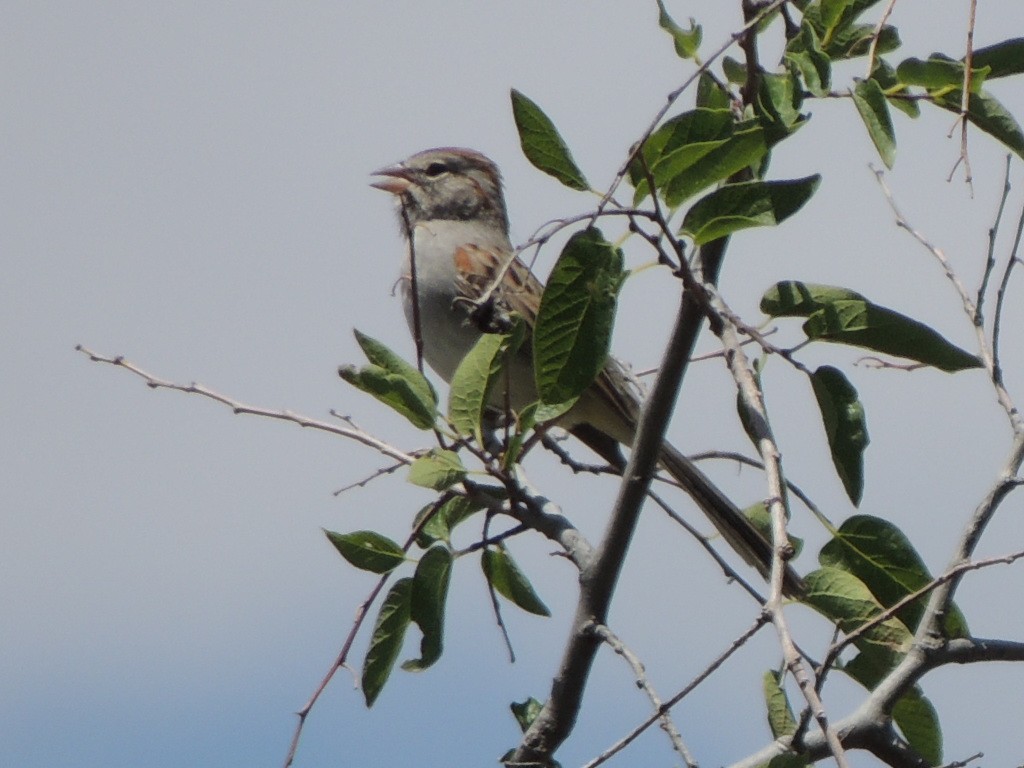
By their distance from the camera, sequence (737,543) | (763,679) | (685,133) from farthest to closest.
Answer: (737,543) → (763,679) → (685,133)

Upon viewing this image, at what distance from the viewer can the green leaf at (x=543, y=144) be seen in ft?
8.66

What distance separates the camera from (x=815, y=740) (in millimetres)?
2953

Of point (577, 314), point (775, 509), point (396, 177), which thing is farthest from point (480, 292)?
point (775, 509)

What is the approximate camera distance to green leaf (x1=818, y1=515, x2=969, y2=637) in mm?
3088

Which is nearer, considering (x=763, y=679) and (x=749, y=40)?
(x=749, y=40)

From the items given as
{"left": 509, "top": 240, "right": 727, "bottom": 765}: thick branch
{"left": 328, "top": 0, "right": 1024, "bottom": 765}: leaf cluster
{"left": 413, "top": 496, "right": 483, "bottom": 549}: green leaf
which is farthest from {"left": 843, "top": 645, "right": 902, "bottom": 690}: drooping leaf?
{"left": 413, "top": 496, "right": 483, "bottom": 549}: green leaf

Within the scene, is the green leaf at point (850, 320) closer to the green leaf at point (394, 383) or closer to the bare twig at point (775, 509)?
the bare twig at point (775, 509)

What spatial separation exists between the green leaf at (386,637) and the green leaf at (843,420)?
1.01 meters

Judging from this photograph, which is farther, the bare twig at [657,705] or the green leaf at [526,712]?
the green leaf at [526,712]

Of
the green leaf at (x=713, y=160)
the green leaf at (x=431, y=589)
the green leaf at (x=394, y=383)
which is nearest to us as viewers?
the green leaf at (x=713, y=160)

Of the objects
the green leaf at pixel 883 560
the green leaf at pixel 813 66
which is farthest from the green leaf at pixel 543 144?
the green leaf at pixel 883 560

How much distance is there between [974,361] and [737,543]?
1409 mm

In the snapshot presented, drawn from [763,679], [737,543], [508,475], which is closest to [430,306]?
[737,543]

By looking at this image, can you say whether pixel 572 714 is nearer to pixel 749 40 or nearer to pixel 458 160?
pixel 749 40
